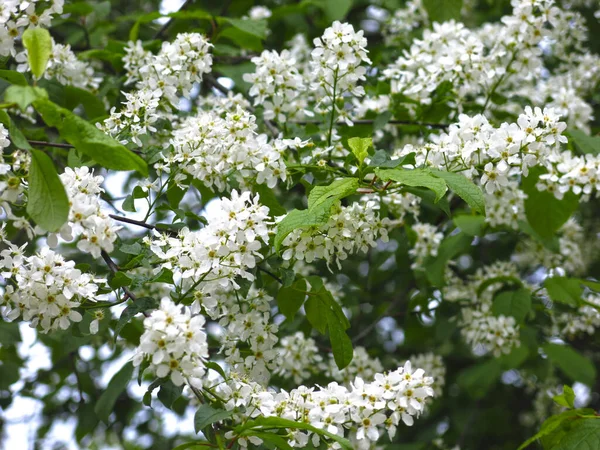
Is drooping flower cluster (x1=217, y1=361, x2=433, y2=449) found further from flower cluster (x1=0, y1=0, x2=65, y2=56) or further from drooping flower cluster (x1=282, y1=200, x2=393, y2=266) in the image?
flower cluster (x1=0, y1=0, x2=65, y2=56)

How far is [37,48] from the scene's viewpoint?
2510 millimetres

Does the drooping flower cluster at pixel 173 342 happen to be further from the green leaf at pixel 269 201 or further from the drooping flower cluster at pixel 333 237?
the green leaf at pixel 269 201

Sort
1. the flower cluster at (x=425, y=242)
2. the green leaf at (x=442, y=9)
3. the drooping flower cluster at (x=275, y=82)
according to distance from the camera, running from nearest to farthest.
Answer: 1. the drooping flower cluster at (x=275, y=82)
2. the flower cluster at (x=425, y=242)
3. the green leaf at (x=442, y=9)

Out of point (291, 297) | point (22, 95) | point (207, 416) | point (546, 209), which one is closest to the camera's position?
point (22, 95)

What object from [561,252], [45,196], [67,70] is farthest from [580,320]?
[45,196]

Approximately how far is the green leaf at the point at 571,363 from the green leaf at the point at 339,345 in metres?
2.47

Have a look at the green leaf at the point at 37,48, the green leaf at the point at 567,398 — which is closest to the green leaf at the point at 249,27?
the green leaf at the point at 37,48

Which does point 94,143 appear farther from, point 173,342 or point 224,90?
point 224,90

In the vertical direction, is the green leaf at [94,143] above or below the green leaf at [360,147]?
above

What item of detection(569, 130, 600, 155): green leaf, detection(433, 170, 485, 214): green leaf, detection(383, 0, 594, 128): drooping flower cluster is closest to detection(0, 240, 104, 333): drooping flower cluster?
detection(433, 170, 485, 214): green leaf

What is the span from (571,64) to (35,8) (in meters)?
4.22

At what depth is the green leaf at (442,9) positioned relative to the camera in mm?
4953

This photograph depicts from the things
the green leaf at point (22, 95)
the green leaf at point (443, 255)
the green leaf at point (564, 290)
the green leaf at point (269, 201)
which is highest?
the green leaf at point (22, 95)

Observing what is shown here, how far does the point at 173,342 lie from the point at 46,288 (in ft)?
2.26
